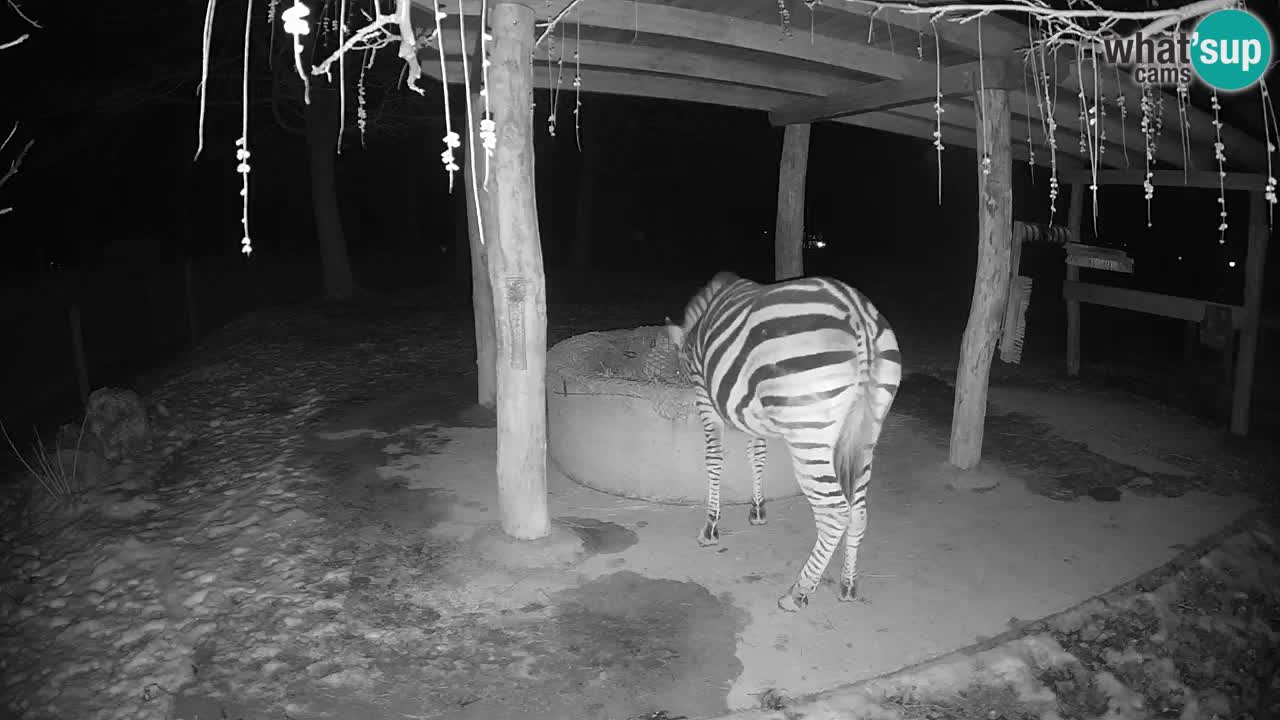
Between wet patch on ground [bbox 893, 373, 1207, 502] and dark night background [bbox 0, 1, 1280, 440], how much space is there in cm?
230

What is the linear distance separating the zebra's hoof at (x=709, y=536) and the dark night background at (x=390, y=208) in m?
4.14

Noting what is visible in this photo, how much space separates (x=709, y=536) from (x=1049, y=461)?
3.15 m

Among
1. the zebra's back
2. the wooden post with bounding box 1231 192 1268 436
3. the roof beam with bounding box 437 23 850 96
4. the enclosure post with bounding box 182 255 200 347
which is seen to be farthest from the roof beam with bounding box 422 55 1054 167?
the enclosure post with bounding box 182 255 200 347

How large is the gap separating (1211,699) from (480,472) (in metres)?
4.70

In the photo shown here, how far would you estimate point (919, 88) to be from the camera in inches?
244

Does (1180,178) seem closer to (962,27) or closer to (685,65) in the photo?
(962,27)

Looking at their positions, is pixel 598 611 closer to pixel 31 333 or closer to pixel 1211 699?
pixel 1211 699

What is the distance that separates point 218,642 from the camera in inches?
156

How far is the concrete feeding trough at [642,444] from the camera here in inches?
224

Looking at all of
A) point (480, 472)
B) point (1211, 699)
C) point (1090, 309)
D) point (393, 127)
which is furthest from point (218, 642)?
point (1090, 309)

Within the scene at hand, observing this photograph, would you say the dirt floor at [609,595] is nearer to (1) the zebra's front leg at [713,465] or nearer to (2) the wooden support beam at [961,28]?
(1) the zebra's front leg at [713,465]

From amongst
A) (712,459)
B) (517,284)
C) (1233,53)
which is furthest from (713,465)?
(1233,53)

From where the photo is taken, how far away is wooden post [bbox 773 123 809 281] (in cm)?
859

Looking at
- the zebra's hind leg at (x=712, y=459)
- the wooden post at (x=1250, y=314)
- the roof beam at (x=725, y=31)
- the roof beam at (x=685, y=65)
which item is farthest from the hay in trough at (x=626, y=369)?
the wooden post at (x=1250, y=314)
